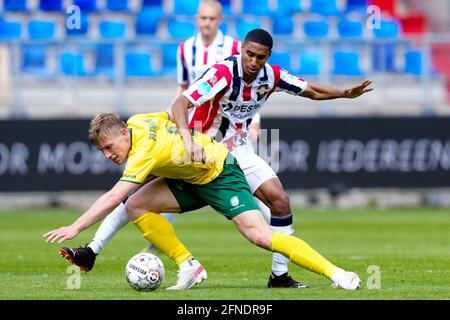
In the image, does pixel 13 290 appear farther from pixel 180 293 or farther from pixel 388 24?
pixel 388 24

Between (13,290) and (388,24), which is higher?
(13,290)

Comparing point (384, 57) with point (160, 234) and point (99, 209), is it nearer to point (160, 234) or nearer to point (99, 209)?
point (160, 234)

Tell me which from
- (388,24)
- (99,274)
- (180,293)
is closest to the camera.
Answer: (180,293)

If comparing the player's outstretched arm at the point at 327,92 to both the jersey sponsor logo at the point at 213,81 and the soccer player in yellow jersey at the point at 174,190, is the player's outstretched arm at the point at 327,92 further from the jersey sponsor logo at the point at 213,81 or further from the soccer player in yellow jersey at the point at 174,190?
the soccer player in yellow jersey at the point at 174,190

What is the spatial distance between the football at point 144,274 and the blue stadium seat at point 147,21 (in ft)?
50.5

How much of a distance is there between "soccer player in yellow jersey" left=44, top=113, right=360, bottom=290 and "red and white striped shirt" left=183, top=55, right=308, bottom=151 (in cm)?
49

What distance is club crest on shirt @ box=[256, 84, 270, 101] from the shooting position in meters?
9.98

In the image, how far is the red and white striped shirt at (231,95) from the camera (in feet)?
32.0

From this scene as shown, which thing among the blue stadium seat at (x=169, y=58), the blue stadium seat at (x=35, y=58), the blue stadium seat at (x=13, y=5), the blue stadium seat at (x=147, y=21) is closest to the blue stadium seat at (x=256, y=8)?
the blue stadium seat at (x=147, y=21)

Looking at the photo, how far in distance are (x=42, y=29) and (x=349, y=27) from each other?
20.6 feet

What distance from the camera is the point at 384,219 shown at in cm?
1895

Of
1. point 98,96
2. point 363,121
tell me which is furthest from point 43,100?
point 363,121

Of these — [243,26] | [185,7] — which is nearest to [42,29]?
[185,7]

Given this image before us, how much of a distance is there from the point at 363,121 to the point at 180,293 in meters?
11.9
